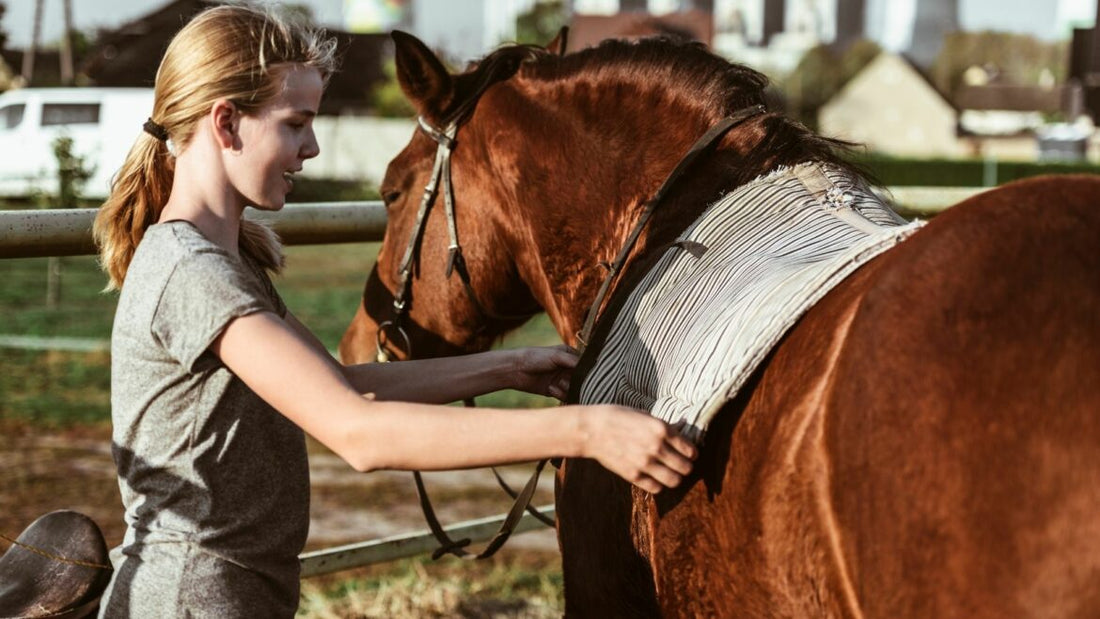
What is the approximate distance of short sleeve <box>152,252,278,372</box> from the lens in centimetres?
169

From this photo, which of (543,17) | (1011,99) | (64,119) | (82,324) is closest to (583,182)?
(82,324)

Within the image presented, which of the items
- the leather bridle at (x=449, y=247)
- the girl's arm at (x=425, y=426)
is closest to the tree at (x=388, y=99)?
the leather bridle at (x=449, y=247)

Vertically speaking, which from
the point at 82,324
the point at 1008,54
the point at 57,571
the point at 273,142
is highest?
the point at 273,142

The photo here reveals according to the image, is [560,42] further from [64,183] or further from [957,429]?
[64,183]

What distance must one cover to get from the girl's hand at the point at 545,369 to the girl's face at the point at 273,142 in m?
0.61

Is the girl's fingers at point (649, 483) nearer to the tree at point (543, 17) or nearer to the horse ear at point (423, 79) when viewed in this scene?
the horse ear at point (423, 79)

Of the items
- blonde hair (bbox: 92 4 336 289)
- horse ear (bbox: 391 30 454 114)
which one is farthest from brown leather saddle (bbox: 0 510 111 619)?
horse ear (bbox: 391 30 454 114)

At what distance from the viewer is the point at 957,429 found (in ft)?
4.27

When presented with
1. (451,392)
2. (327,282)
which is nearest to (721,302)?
(451,392)

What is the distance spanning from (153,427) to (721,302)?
0.94 m

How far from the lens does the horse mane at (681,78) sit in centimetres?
226

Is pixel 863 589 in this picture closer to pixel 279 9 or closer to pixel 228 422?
pixel 228 422

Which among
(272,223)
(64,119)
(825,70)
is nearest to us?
(272,223)

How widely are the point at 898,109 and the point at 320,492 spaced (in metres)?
57.8
